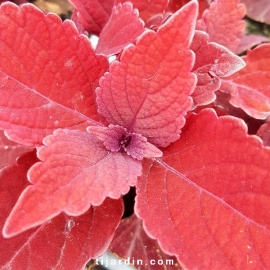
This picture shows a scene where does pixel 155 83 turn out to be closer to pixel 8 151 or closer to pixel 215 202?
pixel 215 202

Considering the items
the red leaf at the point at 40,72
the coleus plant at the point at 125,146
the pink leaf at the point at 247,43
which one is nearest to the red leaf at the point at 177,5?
the pink leaf at the point at 247,43

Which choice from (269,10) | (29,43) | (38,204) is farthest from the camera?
(269,10)

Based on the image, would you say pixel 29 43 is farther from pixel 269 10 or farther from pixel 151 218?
pixel 269 10

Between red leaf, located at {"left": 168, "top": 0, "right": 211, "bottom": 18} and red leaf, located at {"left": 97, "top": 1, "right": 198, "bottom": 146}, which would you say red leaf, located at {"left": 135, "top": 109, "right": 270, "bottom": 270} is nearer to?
red leaf, located at {"left": 97, "top": 1, "right": 198, "bottom": 146}

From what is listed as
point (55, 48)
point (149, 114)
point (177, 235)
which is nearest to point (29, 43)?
point (55, 48)

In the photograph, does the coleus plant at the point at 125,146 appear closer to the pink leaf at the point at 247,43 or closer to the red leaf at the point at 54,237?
the red leaf at the point at 54,237

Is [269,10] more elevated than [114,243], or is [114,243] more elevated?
[269,10]

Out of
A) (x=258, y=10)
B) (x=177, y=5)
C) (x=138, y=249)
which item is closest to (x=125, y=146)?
(x=138, y=249)
